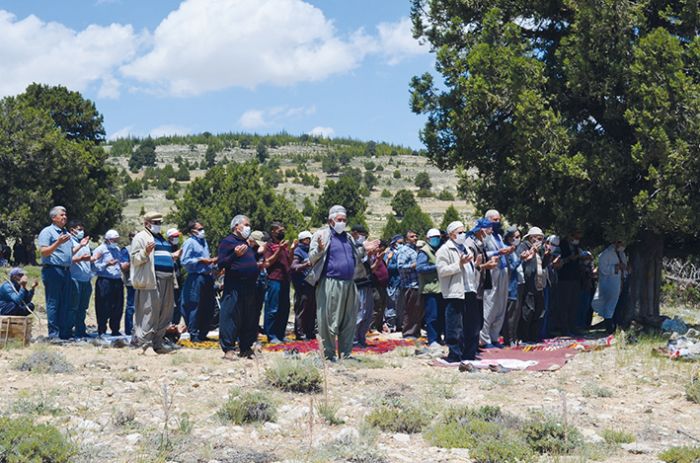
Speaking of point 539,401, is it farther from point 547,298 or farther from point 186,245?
point 186,245

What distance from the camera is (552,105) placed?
13227 millimetres

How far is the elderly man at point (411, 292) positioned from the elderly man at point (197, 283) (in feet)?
11.1

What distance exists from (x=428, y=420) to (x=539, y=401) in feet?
5.60

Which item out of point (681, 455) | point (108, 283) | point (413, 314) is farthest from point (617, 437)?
point (108, 283)

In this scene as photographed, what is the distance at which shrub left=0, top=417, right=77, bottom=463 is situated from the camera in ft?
18.4

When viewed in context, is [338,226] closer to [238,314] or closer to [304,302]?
[238,314]

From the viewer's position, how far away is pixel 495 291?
474 inches

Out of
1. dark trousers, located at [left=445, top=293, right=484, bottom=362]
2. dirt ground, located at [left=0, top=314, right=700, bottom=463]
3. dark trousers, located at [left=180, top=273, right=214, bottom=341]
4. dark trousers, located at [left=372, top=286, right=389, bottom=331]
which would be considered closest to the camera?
dirt ground, located at [left=0, top=314, right=700, bottom=463]

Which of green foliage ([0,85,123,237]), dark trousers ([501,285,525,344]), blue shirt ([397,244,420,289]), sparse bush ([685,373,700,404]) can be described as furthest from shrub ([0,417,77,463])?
green foliage ([0,85,123,237])

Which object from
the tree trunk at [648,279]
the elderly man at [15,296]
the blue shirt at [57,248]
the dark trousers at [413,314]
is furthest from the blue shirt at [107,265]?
the tree trunk at [648,279]

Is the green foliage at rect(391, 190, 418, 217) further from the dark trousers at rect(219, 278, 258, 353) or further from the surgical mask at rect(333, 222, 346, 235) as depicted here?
the dark trousers at rect(219, 278, 258, 353)

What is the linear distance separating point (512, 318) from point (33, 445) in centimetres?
844

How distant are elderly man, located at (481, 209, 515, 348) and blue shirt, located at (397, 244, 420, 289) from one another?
1826 mm

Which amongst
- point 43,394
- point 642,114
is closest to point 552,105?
point 642,114
